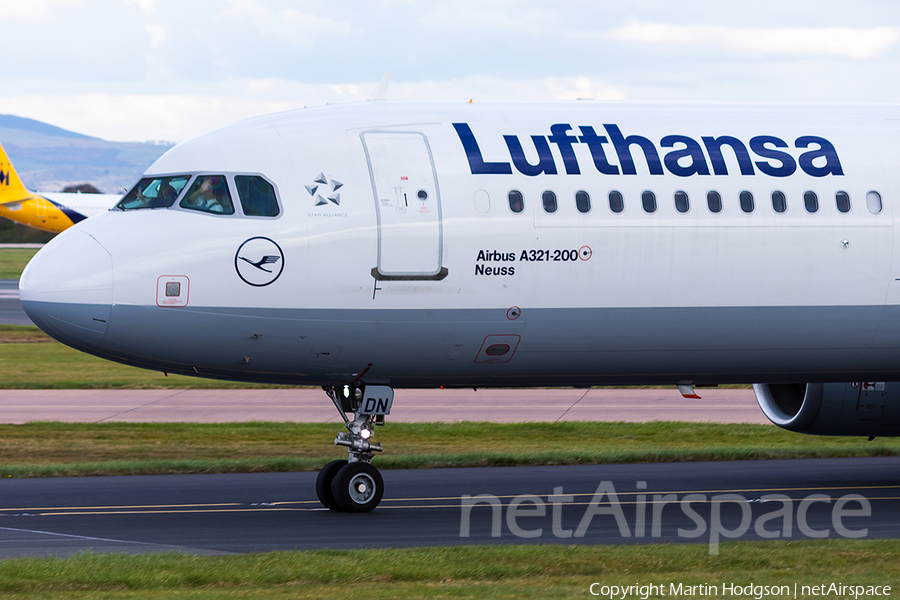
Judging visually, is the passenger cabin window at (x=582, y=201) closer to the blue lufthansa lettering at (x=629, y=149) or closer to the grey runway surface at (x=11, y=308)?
the blue lufthansa lettering at (x=629, y=149)

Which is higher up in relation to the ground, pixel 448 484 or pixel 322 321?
pixel 322 321

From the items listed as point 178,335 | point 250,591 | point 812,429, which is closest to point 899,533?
point 812,429

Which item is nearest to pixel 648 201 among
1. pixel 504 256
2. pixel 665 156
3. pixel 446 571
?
pixel 665 156

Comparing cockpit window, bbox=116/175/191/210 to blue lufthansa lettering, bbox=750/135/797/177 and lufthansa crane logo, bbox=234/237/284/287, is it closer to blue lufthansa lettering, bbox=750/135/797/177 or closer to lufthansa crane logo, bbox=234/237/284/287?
lufthansa crane logo, bbox=234/237/284/287

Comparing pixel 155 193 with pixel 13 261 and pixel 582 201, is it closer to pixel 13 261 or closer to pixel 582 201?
pixel 582 201

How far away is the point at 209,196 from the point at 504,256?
358 centimetres

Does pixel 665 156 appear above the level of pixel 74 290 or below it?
above

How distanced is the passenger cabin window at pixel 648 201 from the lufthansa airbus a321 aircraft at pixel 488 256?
0.02 metres

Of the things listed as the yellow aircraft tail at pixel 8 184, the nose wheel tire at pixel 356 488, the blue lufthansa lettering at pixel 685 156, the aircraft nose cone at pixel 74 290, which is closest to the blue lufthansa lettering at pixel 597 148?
the blue lufthansa lettering at pixel 685 156

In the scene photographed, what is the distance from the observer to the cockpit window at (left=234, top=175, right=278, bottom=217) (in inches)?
559

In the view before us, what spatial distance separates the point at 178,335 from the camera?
14.0 metres

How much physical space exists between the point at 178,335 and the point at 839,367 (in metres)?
8.56

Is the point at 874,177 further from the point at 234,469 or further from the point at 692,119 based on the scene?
the point at 234,469

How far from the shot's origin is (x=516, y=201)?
577 inches
